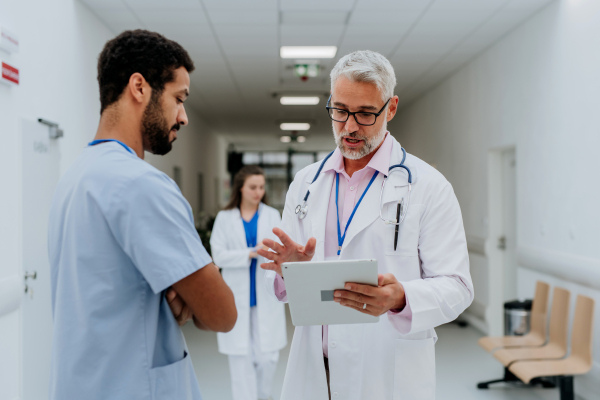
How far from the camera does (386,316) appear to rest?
1429mm

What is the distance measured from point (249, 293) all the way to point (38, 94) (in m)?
1.92

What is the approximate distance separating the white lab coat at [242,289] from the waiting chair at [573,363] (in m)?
1.61

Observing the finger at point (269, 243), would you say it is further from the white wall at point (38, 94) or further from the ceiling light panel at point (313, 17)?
the ceiling light panel at point (313, 17)

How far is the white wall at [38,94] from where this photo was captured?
2.77 m

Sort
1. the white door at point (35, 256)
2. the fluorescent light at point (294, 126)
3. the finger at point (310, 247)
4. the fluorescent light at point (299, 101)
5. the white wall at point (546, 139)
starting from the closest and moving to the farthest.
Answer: the finger at point (310, 247)
the white door at point (35, 256)
the white wall at point (546, 139)
the fluorescent light at point (299, 101)
the fluorescent light at point (294, 126)

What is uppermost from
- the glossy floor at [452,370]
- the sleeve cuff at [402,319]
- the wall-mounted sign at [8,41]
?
the wall-mounted sign at [8,41]

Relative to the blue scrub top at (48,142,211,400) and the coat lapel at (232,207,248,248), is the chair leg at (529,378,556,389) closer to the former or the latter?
the coat lapel at (232,207,248,248)

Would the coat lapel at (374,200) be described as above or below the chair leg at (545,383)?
above

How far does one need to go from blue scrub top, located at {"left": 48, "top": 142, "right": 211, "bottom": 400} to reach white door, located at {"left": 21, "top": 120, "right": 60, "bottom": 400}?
7.43 ft

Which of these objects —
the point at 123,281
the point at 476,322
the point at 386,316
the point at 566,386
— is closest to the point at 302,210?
the point at 386,316

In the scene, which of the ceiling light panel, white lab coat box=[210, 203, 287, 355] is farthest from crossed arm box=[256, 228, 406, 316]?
the ceiling light panel

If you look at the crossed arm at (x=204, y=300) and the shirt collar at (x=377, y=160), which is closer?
the crossed arm at (x=204, y=300)

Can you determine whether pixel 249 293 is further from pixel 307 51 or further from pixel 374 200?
pixel 307 51

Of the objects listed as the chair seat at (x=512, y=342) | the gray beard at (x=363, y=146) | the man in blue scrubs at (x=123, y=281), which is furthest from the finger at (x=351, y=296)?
the chair seat at (x=512, y=342)
